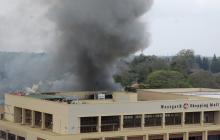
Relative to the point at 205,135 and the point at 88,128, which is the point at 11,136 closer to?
the point at 88,128

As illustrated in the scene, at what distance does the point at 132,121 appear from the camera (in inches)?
1356

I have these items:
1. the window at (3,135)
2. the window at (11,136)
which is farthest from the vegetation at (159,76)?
the window at (11,136)

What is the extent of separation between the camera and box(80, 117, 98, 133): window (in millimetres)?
32750

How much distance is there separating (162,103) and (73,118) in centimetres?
644

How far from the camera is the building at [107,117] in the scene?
1277 inches

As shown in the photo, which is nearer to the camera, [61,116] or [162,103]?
[61,116]

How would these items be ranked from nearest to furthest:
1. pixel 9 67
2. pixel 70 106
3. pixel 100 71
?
pixel 70 106, pixel 100 71, pixel 9 67

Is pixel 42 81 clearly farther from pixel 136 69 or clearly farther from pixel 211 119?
pixel 211 119

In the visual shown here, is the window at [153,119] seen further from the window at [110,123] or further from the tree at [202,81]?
the tree at [202,81]

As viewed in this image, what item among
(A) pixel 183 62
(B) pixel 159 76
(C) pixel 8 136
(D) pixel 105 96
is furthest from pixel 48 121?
(A) pixel 183 62

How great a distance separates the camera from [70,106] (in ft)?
104

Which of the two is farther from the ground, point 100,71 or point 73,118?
point 100,71

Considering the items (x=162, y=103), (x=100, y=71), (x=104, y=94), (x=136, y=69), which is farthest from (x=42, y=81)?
(x=162, y=103)

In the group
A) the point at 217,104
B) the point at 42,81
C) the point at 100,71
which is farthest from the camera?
the point at 42,81
